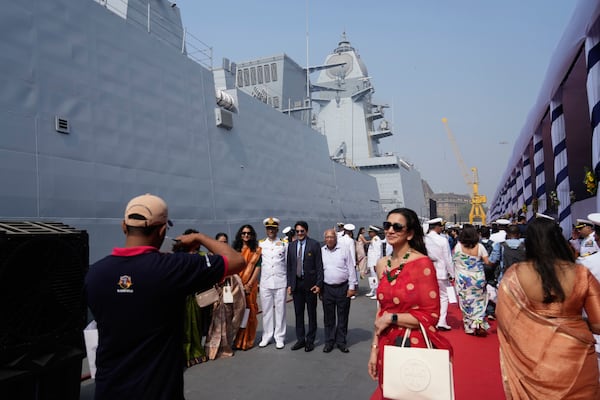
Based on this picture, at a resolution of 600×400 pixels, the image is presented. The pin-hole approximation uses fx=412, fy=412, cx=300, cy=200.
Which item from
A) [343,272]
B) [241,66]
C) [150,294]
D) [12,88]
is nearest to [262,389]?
[343,272]

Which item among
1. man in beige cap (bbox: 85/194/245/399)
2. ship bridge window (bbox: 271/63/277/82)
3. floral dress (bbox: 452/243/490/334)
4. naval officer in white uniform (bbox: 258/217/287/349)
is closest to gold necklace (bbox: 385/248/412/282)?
man in beige cap (bbox: 85/194/245/399)

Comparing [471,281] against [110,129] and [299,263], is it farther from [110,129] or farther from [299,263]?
[110,129]

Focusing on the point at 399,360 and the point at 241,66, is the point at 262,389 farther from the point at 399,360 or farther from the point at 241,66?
the point at 241,66

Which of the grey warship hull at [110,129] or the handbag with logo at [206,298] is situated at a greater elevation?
the grey warship hull at [110,129]

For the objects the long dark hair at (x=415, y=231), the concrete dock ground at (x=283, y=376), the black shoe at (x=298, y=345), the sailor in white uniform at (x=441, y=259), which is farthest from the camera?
the sailor in white uniform at (x=441, y=259)

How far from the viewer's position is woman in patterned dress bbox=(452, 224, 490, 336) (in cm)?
531

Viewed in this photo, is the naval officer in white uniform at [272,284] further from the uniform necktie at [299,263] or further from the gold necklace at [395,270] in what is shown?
the gold necklace at [395,270]

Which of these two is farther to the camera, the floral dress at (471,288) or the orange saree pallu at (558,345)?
the floral dress at (471,288)

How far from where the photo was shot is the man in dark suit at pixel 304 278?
499 centimetres

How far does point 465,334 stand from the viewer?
546 cm

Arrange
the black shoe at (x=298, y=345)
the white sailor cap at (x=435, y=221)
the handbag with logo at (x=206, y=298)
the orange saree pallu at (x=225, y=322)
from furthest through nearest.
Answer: the white sailor cap at (x=435, y=221) → the black shoe at (x=298, y=345) → the orange saree pallu at (x=225, y=322) → the handbag with logo at (x=206, y=298)

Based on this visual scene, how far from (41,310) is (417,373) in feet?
7.55

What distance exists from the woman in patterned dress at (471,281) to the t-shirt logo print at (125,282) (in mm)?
4711

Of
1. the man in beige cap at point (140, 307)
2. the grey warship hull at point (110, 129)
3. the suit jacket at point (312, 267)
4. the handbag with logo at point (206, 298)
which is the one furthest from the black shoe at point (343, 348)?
the grey warship hull at point (110, 129)
